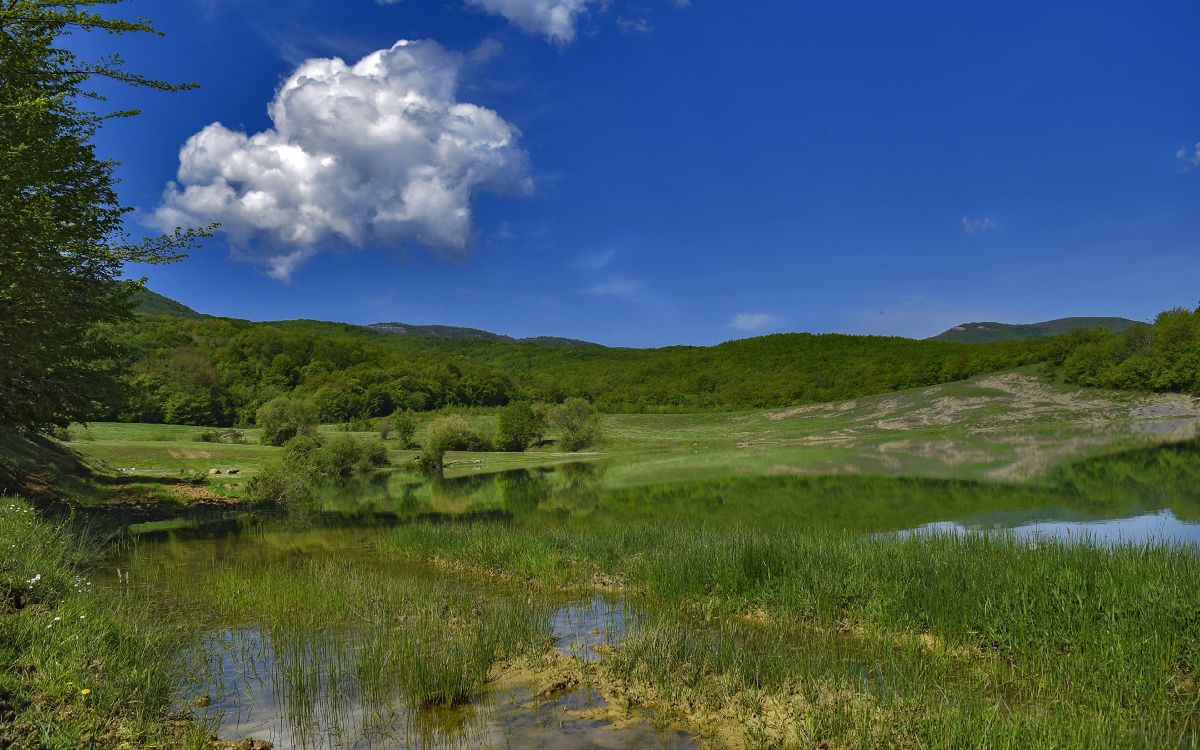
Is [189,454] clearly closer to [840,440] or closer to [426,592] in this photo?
[426,592]

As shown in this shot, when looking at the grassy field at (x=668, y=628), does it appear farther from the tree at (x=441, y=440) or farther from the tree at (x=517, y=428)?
the tree at (x=517, y=428)

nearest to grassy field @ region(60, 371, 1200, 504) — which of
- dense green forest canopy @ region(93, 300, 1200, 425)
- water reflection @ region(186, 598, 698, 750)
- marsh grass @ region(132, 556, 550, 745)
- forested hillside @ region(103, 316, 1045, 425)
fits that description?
dense green forest canopy @ region(93, 300, 1200, 425)

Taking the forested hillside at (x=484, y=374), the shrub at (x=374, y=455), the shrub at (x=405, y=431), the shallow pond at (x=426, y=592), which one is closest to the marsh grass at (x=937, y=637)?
the shallow pond at (x=426, y=592)

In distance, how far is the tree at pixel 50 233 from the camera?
554 inches

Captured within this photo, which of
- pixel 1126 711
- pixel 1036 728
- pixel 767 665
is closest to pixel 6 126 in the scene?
pixel 767 665

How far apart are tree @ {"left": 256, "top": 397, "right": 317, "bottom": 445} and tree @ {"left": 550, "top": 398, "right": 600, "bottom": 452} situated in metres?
26.2

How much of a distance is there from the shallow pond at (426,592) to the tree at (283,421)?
36.9m

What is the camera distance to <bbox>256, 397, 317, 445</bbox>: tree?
60906 millimetres

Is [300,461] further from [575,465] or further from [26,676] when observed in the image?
[26,676]

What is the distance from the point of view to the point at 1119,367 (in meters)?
59.4

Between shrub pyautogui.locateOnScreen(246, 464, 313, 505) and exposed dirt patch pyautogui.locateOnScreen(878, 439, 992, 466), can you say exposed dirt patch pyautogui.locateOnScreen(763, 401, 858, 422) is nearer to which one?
exposed dirt patch pyautogui.locateOnScreen(878, 439, 992, 466)

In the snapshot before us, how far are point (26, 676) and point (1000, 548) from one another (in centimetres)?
1253

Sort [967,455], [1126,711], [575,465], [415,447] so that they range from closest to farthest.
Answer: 1. [1126,711]
2. [967,455]
3. [575,465]
4. [415,447]

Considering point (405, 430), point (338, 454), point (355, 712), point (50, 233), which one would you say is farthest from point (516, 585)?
point (405, 430)
